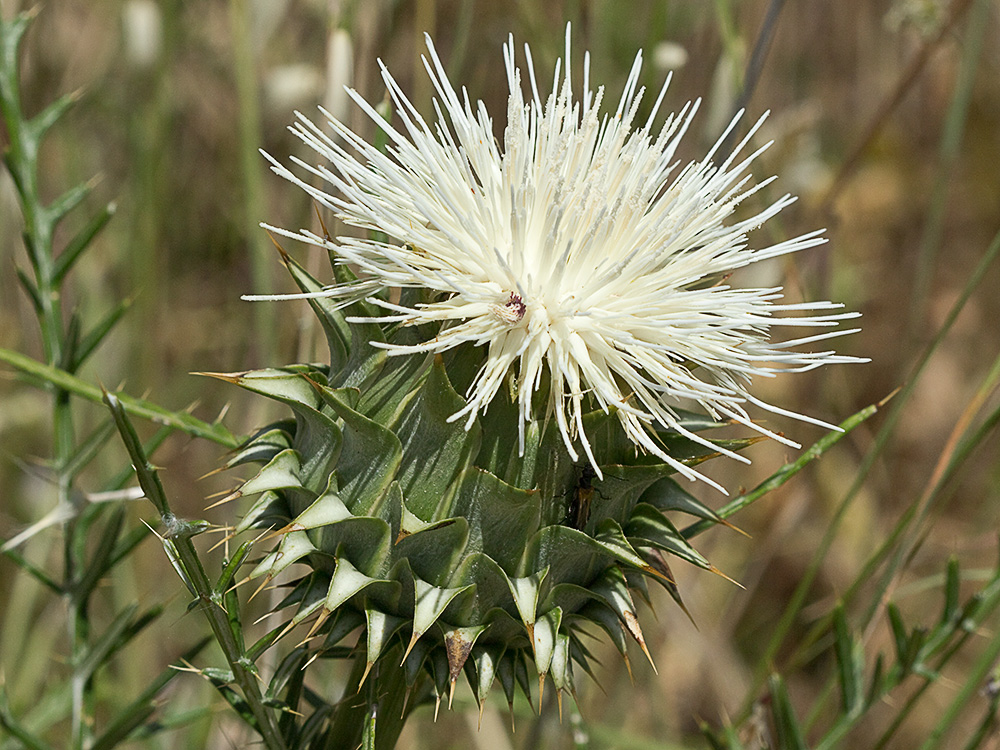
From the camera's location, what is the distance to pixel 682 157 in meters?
3.97

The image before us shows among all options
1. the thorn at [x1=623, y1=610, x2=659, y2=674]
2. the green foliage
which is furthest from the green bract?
the green foliage

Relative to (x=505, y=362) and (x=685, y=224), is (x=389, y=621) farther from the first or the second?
(x=685, y=224)

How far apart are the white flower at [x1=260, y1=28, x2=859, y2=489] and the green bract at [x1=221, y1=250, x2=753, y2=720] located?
73mm

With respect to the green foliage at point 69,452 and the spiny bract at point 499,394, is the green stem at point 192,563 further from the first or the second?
the green foliage at point 69,452

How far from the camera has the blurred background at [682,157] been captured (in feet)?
9.86

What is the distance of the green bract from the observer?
1.51 m

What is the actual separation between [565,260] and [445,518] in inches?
18.8

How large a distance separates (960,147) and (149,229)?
4520mm

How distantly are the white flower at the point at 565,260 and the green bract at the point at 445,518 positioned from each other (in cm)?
7

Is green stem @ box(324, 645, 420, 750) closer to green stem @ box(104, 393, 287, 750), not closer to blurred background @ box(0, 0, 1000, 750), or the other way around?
green stem @ box(104, 393, 287, 750)

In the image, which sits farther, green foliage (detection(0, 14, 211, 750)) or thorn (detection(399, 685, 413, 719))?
green foliage (detection(0, 14, 211, 750))

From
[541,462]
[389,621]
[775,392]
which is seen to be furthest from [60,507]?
[775,392]

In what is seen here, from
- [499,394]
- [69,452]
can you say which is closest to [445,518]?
[499,394]

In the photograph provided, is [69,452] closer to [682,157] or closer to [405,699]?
[405,699]
